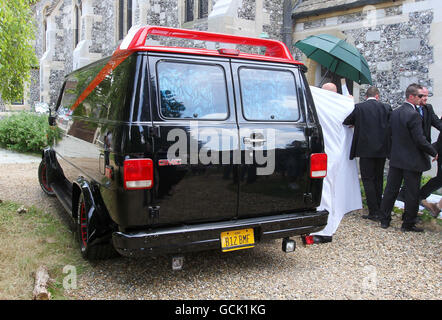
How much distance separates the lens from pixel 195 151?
3281 millimetres

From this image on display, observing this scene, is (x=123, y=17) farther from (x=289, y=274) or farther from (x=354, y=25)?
(x=289, y=274)

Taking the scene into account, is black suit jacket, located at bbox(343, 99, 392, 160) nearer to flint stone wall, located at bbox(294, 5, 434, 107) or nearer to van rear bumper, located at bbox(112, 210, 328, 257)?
van rear bumper, located at bbox(112, 210, 328, 257)

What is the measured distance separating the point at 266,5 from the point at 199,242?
8.66 m

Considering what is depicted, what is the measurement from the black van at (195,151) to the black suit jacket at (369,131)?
2123 mm

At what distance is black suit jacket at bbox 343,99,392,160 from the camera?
5.78 meters

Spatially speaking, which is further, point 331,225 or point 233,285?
point 331,225

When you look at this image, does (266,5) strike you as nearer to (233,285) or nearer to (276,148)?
(276,148)

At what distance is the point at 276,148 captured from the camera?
12.0 ft

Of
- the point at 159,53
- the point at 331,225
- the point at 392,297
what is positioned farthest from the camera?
the point at 331,225

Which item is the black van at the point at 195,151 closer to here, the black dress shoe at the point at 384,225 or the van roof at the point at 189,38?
the van roof at the point at 189,38

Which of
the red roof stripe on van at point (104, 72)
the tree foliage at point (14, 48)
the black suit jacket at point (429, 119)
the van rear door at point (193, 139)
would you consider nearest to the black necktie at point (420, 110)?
the black suit jacket at point (429, 119)

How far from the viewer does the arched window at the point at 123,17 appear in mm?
16453

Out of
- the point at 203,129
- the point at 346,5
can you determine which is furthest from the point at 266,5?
the point at 203,129

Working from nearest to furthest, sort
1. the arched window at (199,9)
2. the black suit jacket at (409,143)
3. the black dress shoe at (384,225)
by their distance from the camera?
the black suit jacket at (409,143) → the black dress shoe at (384,225) → the arched window at (199,9)
